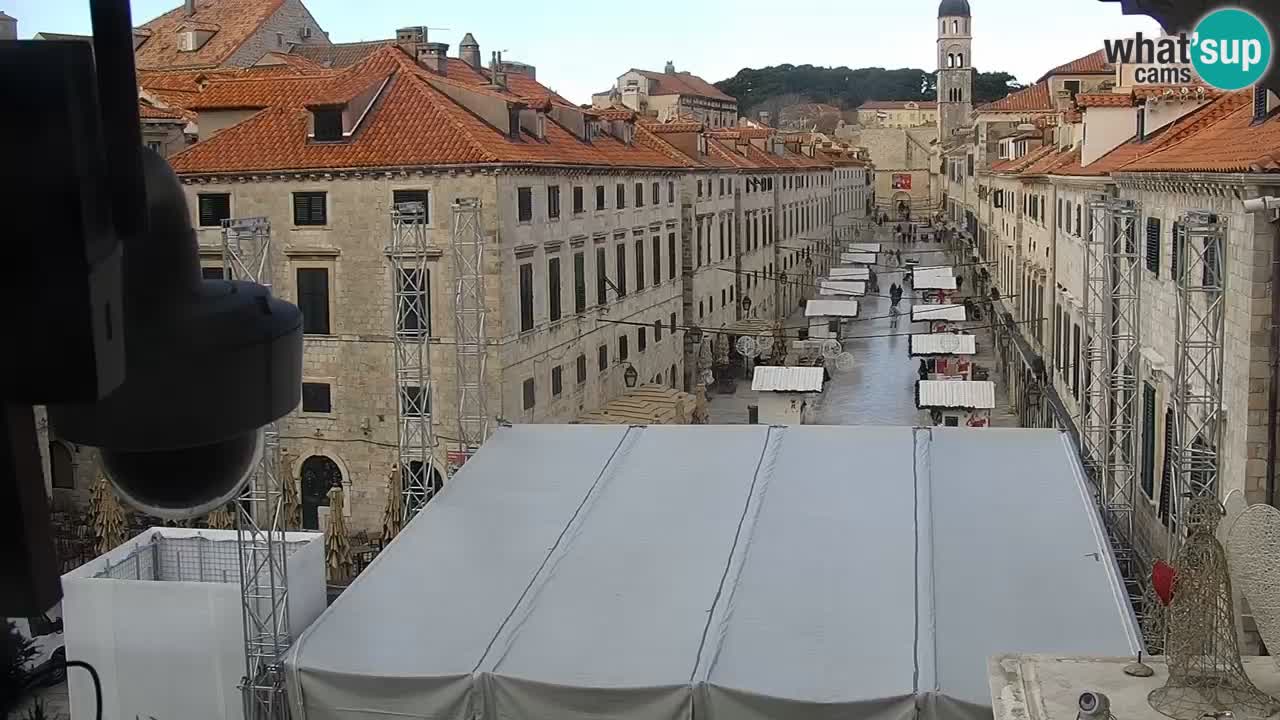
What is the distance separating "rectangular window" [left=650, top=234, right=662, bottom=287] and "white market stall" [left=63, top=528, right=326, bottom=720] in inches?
816

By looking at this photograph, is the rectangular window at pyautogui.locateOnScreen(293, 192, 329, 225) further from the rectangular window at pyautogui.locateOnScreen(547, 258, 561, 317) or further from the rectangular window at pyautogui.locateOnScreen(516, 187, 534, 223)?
the rectangular window at pyautogui.locateOnScreen(547, 258, 561, 317)

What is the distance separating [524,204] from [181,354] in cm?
Answer: 2183

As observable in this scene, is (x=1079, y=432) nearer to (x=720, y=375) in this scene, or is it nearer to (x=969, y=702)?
(x=969, y=702)

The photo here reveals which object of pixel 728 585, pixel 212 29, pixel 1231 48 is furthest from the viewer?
pixel 212 29

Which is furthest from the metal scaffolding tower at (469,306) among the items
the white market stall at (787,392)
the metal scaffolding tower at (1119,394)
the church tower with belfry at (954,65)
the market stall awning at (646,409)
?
the church tower with belfry at (954,65)

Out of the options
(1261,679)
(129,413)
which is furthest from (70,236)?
(1261,679)

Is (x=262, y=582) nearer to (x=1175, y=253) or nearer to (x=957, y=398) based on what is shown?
(x=1175, y=253)

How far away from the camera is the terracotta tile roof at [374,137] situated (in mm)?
21969

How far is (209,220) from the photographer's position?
918 inches

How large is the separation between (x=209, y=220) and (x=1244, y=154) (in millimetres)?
17787

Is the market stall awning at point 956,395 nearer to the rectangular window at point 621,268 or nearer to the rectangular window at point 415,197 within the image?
the rectangular window at point 621,268

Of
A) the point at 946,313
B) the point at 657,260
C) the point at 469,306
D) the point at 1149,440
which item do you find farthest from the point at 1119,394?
the point at 946,313

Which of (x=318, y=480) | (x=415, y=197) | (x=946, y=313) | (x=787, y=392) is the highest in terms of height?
(x=415, y=197)

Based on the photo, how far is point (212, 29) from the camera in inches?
1619
